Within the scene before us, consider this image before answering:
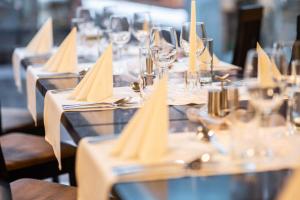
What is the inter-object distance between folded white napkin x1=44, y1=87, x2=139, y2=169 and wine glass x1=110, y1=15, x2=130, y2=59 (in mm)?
744

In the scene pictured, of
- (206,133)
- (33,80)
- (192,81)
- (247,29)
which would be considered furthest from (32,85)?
(247,29)

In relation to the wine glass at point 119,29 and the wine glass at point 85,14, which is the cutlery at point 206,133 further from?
the wine glass at point 85,14

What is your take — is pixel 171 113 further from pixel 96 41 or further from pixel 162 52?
pixel 96 41

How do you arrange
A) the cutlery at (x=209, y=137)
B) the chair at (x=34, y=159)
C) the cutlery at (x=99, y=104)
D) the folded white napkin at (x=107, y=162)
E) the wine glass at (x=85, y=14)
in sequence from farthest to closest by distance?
the wine glass at (x=85, y=14) < the chair at (x=34, y=159) < the cutlery at (x=99, y=104) < the cutlery at (x=209, y=137) < the folded white napkin at (x=107, y=162)

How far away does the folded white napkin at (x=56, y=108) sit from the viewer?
204cm

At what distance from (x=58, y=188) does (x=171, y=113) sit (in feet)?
1.70

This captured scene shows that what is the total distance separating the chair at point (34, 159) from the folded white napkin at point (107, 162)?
3.49 feet

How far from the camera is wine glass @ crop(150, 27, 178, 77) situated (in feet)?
7.38

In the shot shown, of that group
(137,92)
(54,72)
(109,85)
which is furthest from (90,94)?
(54,72)

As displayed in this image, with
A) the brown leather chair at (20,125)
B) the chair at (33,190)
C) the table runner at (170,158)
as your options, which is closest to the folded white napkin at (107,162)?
the table runner at (170,158)

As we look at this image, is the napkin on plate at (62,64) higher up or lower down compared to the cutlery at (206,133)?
higher up

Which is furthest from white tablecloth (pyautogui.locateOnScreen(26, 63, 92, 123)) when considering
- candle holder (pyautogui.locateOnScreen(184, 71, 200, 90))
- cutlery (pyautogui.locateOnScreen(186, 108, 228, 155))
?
cutlery (pyautogui.locateOnScreen(186, 108, 228, 155))

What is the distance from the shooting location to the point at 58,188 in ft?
7.13

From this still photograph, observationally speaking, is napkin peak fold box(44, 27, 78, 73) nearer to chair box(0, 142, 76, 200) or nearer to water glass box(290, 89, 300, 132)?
chair box(0, 142, 76, 200)
